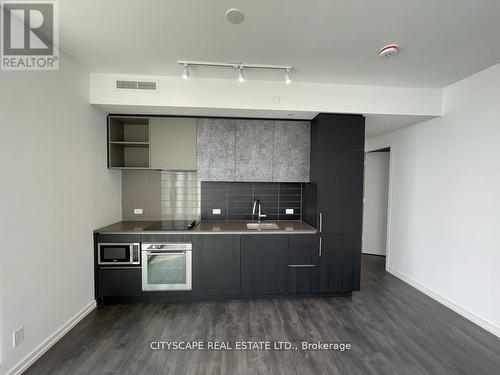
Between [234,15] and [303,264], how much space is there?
2.81 metres

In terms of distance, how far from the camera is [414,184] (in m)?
3.47

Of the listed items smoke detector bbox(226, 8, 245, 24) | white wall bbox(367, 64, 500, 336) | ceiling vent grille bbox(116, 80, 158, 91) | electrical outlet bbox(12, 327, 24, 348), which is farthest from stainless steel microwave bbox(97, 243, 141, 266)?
white wall bbox(367, 64, 500, 336)

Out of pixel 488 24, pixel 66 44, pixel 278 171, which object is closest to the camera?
pixel 488 24

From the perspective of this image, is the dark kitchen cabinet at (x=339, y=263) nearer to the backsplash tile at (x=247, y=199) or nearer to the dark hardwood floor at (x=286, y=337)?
the dark hardwood floor at (x=286, y=337)

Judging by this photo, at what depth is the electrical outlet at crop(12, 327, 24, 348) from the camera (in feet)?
5.64

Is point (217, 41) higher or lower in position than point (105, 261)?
higher

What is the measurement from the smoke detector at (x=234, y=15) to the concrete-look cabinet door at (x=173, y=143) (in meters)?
1.58

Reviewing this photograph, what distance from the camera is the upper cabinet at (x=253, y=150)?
123 inches

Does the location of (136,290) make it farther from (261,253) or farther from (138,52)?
(138,52)

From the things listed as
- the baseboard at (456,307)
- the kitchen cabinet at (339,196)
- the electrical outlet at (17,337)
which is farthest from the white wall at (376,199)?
the electrical outlet at (17,337)

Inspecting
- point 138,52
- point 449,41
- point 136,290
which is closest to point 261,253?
point 136,290

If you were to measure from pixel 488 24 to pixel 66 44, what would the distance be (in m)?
3.68

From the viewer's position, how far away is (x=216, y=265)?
2875 millimetres

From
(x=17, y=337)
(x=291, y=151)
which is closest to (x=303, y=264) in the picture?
(x=291, y=151)
